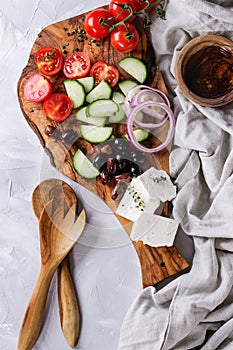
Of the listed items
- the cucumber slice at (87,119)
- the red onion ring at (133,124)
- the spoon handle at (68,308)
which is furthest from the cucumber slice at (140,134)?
the spoon handle at (68,308)

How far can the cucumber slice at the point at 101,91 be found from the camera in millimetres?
2164

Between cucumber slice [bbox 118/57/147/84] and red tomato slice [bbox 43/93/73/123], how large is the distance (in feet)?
0.74

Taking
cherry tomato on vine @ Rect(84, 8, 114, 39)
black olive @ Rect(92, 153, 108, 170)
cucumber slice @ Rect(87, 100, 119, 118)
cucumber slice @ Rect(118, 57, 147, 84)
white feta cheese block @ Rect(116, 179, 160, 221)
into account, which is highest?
cherry tomato on vine @ Rect(84, 8, 114, 39)

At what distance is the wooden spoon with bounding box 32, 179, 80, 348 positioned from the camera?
2137mm

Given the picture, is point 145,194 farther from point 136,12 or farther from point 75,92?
point 136,12

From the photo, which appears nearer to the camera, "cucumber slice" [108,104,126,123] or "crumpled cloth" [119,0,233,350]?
"crumpled cloth" [119,0,233,350]

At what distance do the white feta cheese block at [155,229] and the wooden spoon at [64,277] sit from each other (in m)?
0.25

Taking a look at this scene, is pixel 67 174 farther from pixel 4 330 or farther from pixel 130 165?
pixel 4 330

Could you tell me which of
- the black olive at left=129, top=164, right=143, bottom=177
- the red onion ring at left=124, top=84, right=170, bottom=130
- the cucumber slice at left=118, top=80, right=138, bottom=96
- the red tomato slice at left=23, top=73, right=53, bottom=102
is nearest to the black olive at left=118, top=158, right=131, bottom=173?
the black olive at left=129, top=164, right=143, bottom=177

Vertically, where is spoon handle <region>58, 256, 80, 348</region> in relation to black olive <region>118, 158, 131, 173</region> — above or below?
below

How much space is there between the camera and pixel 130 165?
213 centimetres

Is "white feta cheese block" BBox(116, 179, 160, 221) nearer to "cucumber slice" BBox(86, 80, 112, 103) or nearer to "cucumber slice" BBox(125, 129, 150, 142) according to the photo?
"cucumber slice" BBox(125, 129, 150, 142)

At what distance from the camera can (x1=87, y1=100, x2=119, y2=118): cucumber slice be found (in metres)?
2.14

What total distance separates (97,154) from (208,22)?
1.87ft
